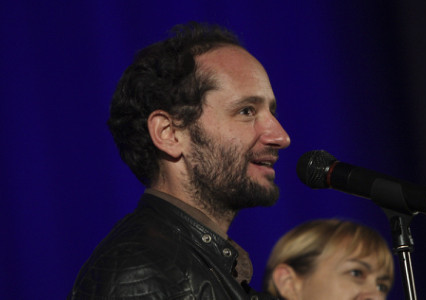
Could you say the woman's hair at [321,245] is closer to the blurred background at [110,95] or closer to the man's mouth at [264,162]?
the blurred background at [110,95]

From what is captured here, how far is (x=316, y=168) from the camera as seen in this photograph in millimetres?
1665

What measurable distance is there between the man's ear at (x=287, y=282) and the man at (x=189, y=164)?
613 millimetres

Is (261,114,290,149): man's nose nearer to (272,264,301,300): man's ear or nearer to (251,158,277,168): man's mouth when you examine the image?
(251,158,277,168): man's mouth

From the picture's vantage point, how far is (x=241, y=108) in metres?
1.94

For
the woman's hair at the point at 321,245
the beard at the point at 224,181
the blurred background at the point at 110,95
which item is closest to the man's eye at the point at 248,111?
the beard at the point at 224,181

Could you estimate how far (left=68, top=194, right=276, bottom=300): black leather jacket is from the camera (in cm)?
153

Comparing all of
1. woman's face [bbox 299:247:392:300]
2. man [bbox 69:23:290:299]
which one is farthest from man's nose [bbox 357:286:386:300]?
man [bbox 69:23:290:299]

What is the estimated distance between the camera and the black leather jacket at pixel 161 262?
1530 millimetres

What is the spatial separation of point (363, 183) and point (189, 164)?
1.82 ft

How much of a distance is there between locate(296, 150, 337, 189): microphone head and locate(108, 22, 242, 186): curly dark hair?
395 millimetres

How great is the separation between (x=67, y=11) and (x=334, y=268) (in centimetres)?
143

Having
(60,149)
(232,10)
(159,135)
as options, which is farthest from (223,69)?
(232,10)

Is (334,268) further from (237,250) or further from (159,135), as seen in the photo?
(159,135)

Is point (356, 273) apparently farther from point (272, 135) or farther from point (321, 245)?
point (272, 135)
